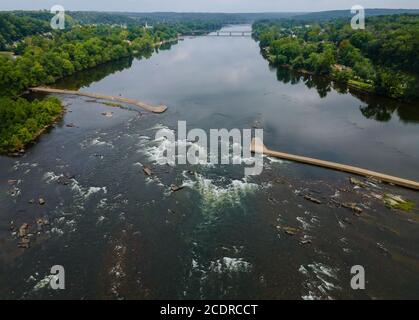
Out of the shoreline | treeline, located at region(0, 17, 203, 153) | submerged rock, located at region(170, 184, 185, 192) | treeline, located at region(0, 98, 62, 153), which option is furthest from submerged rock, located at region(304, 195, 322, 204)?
treeline, located at region(0, 17, 203, 153)

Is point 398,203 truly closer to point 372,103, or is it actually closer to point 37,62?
point 372,103

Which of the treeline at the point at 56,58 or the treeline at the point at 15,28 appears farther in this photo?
the treeline at the point at 15,28

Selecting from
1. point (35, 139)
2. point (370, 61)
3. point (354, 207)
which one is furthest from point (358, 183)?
point (370, 61)

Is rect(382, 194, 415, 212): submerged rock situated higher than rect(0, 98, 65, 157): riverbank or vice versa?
rect(0, 98, 65, 157): riverbank

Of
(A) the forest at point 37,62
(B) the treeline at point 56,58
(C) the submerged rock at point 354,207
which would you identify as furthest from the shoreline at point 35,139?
(C) the submerged rock at point 354,207

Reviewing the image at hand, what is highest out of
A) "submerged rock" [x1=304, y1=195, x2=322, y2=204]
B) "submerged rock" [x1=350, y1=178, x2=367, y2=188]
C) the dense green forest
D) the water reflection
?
the dense green forest

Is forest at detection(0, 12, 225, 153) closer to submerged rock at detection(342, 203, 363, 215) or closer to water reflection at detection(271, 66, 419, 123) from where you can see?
submerged rock at detection(342, 203, 363, 215)

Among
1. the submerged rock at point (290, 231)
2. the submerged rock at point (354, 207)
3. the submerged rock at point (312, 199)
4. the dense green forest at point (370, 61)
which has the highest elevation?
the dense green forest at point (370, 61)

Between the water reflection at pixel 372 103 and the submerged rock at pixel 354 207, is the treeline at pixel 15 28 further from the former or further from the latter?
the submerged rock at pixel 354 207
